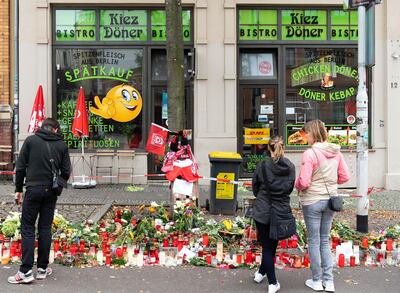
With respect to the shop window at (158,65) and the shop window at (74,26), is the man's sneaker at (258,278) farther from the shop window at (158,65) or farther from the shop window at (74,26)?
the shop window at (74,26)

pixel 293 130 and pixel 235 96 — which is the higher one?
pixel 235 96

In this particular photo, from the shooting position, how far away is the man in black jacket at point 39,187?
5668mm

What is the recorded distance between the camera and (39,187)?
18.5 ft

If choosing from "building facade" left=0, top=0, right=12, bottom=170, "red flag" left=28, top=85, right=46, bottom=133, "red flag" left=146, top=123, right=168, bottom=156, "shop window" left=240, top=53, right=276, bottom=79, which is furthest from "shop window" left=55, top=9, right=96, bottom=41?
"red flag" left=146, top=123, right=168, bottom=156

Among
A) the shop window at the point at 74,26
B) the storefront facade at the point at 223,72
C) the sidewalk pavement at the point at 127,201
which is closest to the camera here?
the sidewalk pavement at the point at 127,201

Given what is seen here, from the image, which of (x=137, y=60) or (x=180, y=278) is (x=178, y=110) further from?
(x=137, y=60)

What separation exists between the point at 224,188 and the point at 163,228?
7.34ft

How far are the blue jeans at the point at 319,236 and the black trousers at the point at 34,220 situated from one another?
2787 millimetres

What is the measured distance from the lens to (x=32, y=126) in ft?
38.5

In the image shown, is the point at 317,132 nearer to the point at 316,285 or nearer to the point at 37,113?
the point at 316,285

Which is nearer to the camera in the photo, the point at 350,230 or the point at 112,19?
the point at 350,230

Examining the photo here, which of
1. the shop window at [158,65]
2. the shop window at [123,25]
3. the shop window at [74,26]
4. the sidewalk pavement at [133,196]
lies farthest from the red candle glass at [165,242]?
the shop window at [74,26]

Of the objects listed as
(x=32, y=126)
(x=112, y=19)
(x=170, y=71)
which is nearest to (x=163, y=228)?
(x=170, y=71)

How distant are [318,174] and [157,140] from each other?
393 centimetres
